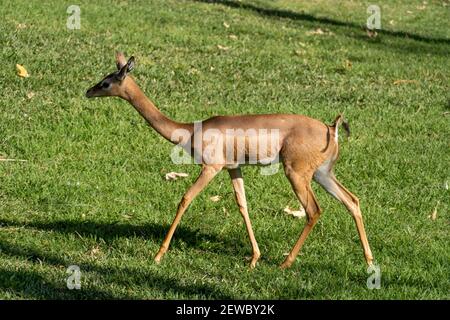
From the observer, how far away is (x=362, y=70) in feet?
41.8

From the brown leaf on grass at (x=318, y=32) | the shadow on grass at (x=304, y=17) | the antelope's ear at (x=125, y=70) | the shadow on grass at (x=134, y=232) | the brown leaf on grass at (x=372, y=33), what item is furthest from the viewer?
the shadow on grass at (x=304, y=17)

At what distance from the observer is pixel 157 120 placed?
21.8ft

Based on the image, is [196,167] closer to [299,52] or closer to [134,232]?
[134,232]

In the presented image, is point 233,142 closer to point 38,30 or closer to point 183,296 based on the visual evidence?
point 183,296

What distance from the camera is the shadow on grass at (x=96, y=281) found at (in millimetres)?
5754

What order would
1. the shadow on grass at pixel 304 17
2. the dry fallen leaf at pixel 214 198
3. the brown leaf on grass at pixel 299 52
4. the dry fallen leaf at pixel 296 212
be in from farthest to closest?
the shadow on grass at pixel 304 17 → the brown leaf on grass at pixel 299 52 → the dry fallen leaf at pixel 214 198 → the dry fallen leaf at pixel 296 212

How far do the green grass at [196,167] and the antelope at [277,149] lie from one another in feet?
1.00

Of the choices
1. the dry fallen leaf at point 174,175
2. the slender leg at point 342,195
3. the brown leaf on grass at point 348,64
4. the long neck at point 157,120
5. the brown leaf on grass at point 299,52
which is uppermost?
the long neck at point 157,120

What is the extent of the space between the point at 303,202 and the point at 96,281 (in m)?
1.47

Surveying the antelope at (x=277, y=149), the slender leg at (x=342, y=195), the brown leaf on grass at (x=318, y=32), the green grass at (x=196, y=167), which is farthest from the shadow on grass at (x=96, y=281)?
the brown leaf on grass at (x=318, y=32)

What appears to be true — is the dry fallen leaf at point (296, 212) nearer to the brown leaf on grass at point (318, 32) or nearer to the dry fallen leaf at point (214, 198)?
the dry fallen leaf at point (214, 198)

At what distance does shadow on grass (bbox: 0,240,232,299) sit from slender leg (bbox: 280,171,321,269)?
70 cm

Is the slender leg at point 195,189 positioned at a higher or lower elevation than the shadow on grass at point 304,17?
lower

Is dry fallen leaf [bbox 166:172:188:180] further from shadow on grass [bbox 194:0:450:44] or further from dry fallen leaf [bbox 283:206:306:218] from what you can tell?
shadow on grass [bbox 194:0:450:44]
